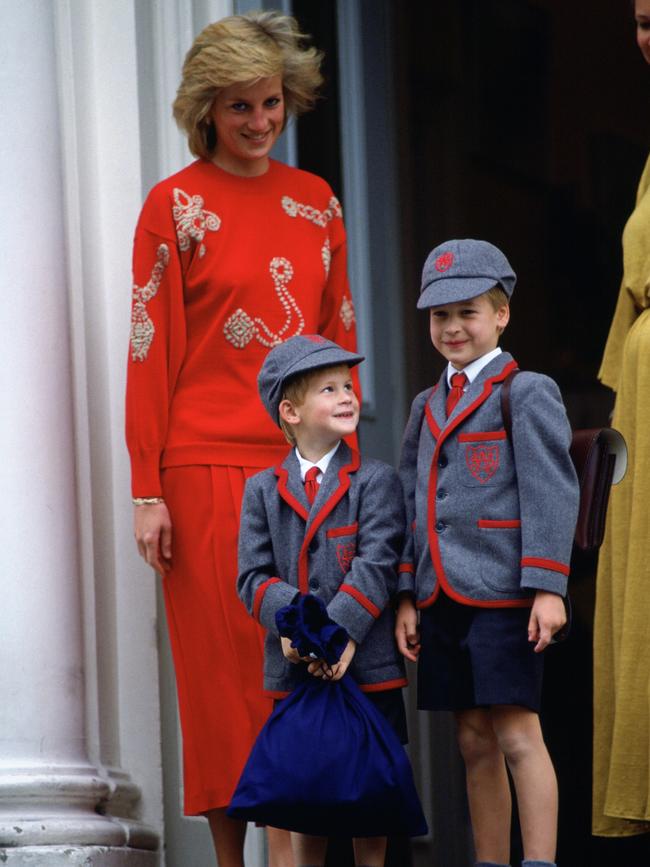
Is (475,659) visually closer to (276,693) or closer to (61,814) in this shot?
(276,693)

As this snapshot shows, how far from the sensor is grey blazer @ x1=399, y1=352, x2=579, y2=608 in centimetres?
345

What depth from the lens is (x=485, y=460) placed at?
139 inches

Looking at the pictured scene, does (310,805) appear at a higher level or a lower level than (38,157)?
lower

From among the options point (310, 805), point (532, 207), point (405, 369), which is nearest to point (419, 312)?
point (405, 369)

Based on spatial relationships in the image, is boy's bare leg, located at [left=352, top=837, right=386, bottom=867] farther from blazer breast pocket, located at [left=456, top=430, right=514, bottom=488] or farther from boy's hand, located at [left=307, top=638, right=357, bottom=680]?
blazer breast pocket, located at [left=456, top=430, right=514, bottom=488]

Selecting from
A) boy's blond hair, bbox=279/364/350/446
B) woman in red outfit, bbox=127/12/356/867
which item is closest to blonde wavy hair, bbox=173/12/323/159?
woman in red outfit, bbox=127/12/356/867

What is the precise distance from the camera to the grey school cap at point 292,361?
3.67m

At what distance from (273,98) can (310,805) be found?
5.30 feet

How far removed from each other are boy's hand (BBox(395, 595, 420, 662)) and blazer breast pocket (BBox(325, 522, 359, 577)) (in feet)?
0.44

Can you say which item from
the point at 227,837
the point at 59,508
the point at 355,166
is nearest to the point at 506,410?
the point at 227,837

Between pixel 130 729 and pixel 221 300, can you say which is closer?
pixel 221 300

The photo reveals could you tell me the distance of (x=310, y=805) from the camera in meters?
3.36

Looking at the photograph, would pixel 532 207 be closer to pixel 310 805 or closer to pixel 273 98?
pixel 273 98

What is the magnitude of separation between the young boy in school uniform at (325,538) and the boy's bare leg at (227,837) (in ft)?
1.40
